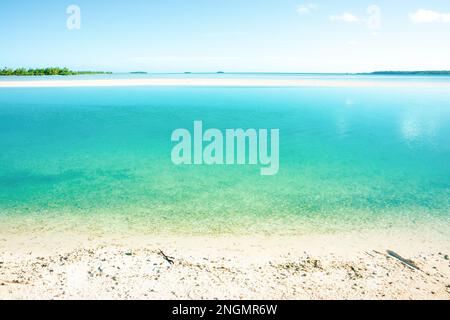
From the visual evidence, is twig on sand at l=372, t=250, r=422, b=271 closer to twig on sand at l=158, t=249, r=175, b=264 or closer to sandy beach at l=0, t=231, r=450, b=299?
sandy beach at l=0, t=231, r=450, b=299

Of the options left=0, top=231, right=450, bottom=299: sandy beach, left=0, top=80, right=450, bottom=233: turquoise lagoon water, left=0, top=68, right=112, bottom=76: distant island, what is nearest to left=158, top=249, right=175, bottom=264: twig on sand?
left=0, top=231, right=450, bottom=299: sandy beach

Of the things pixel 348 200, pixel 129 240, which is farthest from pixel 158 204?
pixel 348 200

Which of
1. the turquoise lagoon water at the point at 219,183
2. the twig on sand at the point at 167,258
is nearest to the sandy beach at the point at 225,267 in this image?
the twig on sand at the point at 167,258

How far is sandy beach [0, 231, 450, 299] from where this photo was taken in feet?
13.9

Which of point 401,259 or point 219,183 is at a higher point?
point 219,183

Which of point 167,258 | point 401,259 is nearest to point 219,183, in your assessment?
point 167,258

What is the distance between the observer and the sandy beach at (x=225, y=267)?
13.9 ft

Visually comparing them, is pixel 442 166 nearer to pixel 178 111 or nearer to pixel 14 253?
pixel 14 253

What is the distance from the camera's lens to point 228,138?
16.0 meters

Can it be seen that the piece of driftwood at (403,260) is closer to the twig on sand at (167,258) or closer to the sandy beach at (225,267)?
the sandy beach at (225,267)

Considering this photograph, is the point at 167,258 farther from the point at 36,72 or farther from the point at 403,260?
the point at 36,72

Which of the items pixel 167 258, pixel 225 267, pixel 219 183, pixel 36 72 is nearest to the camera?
pixel 225 267

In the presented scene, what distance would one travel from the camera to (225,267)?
191 inches
